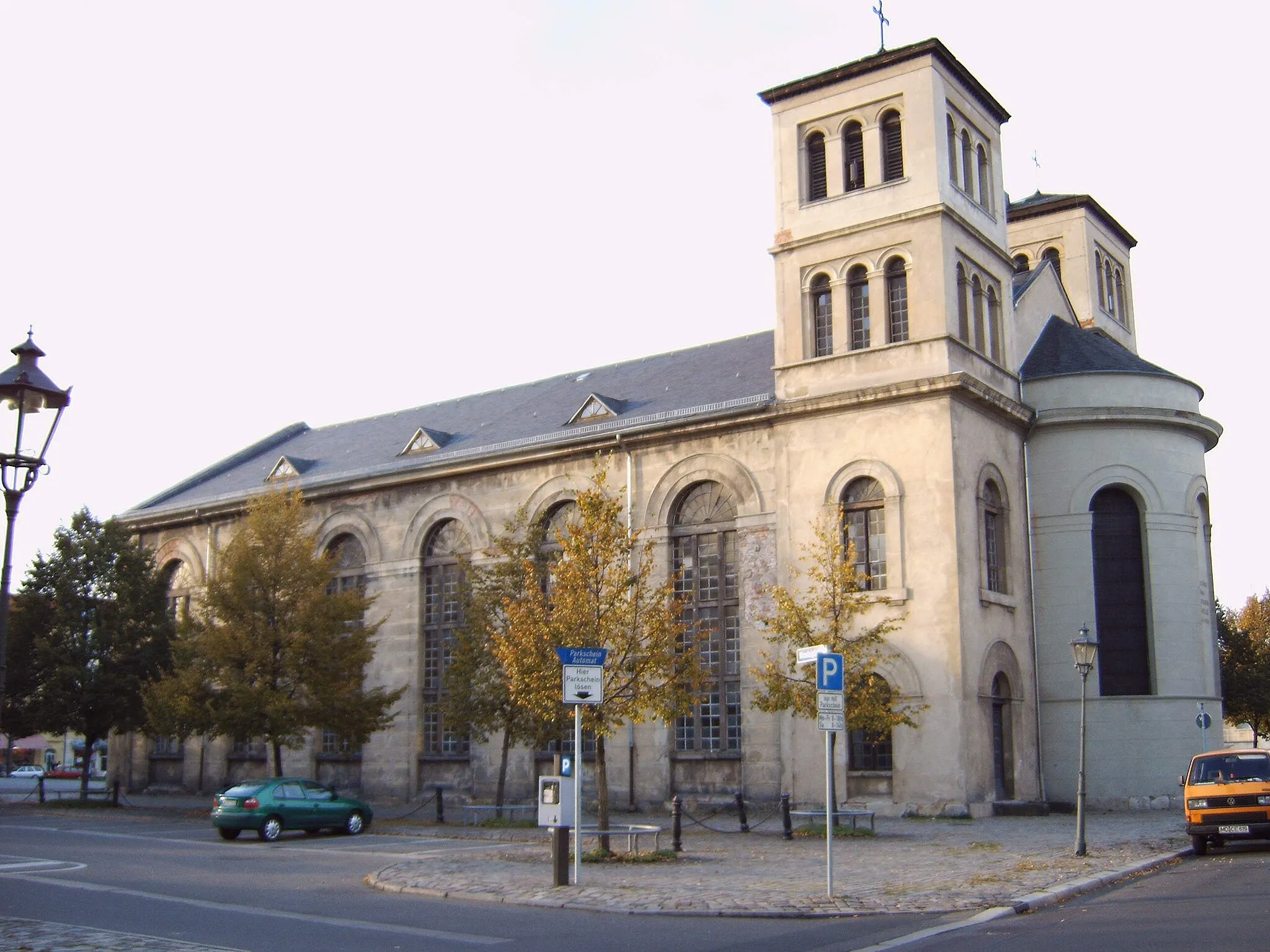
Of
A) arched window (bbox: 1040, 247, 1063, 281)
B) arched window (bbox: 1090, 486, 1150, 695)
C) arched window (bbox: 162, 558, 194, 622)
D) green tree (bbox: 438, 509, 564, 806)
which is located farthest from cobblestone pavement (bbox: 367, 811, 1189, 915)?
arched window (bbox: 162, 558, 194, 622)

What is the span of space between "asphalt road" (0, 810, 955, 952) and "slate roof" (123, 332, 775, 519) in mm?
14247

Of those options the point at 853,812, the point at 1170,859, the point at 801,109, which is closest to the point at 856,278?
the point at 801,109

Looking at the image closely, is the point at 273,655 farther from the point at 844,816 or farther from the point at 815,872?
the point at 815,872

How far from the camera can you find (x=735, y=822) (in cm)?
2766

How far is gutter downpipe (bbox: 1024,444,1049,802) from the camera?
1191 inches

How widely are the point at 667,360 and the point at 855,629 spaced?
1312cm

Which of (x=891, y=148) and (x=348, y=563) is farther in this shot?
(x=348, y=563)

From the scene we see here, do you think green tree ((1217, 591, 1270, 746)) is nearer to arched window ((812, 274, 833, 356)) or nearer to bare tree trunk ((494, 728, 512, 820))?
arched window ((812, 274, 833, 356))

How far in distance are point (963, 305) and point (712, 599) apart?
9639 millimetres

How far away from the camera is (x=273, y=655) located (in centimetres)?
3100

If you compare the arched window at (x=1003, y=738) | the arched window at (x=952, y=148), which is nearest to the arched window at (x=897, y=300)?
the arched window at (x=952, y=148)

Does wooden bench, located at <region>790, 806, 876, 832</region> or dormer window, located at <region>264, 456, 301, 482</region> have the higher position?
dormer window, located at <region>264, 456, 301, 482</region>

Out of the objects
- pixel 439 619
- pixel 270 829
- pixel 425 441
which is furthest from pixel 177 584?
pixel 270 829

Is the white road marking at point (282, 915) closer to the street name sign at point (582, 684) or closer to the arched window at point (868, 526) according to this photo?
the street name sign at point (582, 684)
